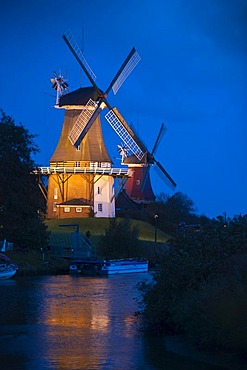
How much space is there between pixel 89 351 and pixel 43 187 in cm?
5978

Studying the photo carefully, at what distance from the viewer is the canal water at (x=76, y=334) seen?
19859 millimetres

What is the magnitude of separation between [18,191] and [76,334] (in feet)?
106

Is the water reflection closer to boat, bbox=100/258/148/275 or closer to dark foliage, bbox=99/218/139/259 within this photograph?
boat, bbox=100/258/148/275

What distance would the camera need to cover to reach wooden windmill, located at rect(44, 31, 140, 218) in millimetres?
76625

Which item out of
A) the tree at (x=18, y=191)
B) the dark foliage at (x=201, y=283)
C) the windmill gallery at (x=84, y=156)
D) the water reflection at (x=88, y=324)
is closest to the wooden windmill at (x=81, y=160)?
the windmill gallery at (x=84, y=156)

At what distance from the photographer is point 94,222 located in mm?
76375

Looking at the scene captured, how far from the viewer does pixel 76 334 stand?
24.6 m

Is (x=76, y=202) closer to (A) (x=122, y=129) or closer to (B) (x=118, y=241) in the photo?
(A) (x=122, y=129)

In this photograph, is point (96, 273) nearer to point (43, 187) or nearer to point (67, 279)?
point (67, 279)

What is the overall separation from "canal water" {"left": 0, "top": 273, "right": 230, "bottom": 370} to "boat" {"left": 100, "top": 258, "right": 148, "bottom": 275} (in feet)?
51.1

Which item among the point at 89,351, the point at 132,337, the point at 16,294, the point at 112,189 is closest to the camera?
the point at 89,351

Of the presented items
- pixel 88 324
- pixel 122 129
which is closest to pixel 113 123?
pixel 122 129

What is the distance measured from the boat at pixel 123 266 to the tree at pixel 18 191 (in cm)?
574

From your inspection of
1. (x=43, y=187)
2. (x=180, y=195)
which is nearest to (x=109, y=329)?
(x=43, y=187)
